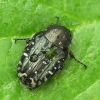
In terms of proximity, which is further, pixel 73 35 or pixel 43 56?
pixel 73 35

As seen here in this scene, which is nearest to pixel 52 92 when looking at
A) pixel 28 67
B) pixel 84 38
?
pixel 28 67

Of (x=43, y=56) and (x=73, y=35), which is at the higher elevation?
(x=73, y=35)

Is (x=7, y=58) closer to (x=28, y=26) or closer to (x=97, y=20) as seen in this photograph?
(x=28, y=26)

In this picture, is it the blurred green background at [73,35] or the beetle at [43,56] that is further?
the blurred green background at [73,35]

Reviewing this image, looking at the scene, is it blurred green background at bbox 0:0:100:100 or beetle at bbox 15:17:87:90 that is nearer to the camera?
beetle at bbox 15:17:87:90
